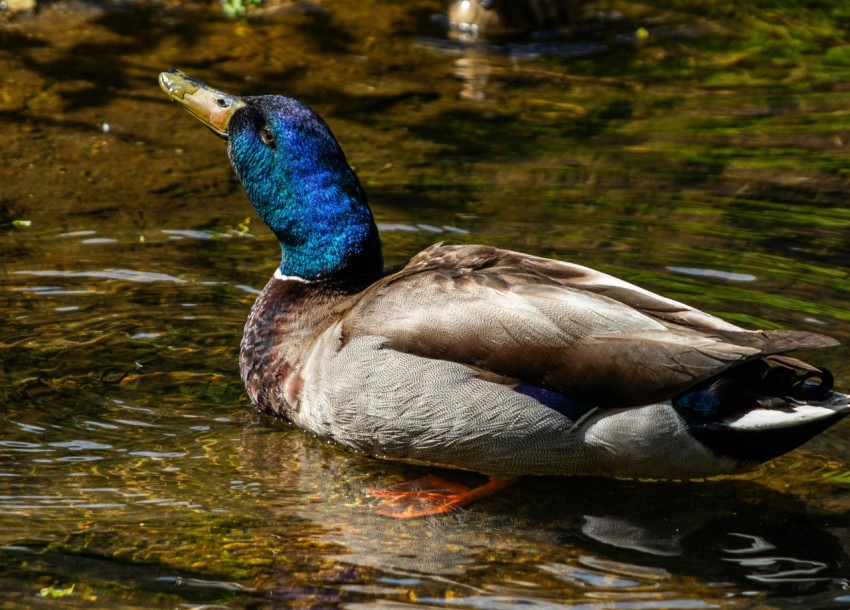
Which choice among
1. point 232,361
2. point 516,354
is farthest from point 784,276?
point 232,361

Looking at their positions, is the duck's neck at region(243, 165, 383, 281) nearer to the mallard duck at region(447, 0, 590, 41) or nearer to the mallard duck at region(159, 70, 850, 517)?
the mallard duck at region(159, 70, 850, 517)

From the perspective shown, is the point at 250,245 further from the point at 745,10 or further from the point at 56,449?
the point at 745,10

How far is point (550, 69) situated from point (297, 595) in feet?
22.2

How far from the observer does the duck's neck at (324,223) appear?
6191 millimetres

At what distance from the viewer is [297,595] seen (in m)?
4.71

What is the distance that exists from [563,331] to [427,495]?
0.93 meters

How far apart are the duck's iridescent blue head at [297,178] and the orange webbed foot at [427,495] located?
1.15 m

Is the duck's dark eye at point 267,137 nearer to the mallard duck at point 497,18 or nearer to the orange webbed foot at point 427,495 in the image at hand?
the orange webbed foot at point 427,495

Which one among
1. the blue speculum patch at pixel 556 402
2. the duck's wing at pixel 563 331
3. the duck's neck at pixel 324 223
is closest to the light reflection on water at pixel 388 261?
the blue speculum patch at pixel 556 402

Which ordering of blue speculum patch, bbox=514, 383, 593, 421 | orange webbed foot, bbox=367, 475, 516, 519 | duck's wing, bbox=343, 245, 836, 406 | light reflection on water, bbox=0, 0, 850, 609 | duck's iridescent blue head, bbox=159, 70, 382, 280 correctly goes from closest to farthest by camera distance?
1. light reflection on water, bbox=0, 0, 850, 609
2. duck's wing, bbox=343, 245, 836, 406
3. blue speculum patch, bbox=514, 383, 593, 421
4. orange webbed foot, bbox=367, 475, 516, 519
5. duck's iridescent blue head, bbox=159, 70, 382, 280

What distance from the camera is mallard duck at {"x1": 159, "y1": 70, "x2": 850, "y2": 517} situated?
512 centimetres

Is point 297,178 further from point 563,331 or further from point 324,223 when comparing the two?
point 563,331

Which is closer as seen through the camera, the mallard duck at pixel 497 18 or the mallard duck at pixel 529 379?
the mallard duck at pixel 529 379

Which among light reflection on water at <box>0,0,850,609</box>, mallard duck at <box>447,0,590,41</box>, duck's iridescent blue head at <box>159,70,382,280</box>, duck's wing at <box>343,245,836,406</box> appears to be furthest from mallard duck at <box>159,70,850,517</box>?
mallard duck at <box>447,0,590,41</box>
